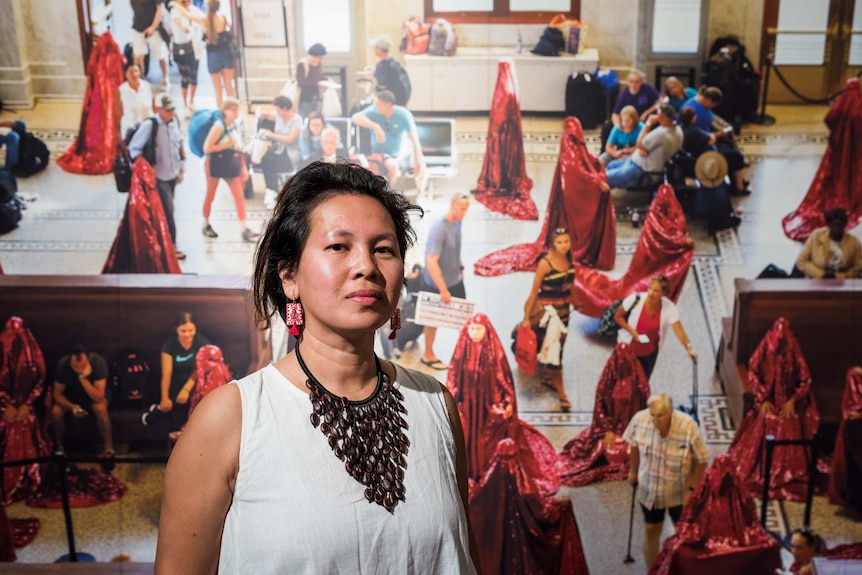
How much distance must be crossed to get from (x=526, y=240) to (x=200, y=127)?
5.35 feet

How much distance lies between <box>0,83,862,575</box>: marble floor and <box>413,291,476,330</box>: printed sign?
51 millimetres

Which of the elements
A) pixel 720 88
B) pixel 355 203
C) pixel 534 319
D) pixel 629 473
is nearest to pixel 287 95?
pixel 534 319

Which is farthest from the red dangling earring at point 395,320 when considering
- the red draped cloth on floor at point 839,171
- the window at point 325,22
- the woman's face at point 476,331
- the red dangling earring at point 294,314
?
the red draped cloth on floor at point 839,171

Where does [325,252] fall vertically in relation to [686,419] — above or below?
above

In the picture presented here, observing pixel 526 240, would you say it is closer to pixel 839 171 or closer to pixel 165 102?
pixel 839 171

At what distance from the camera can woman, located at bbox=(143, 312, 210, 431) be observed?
5.03 meters

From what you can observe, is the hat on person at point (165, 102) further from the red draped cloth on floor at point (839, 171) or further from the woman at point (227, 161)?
the red draped cloth on floor at point (839, 171)

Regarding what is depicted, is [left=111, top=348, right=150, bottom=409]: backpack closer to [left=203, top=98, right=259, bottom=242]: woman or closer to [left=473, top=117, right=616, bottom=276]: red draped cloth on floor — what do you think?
[left=203, top=98, right=259, bottom=242]: woman

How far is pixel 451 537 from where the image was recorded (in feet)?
6.21

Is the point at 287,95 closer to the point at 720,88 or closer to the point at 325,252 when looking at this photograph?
the point at 720,88

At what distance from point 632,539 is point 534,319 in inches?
46.1

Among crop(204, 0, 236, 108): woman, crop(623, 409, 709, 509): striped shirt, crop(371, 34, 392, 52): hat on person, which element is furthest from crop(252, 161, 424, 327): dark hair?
crop(623, 409, 709, 509): striped shirt

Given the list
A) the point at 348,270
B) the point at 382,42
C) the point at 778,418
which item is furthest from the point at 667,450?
the point at 348,270

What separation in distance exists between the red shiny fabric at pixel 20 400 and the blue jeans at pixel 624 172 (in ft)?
9.35
